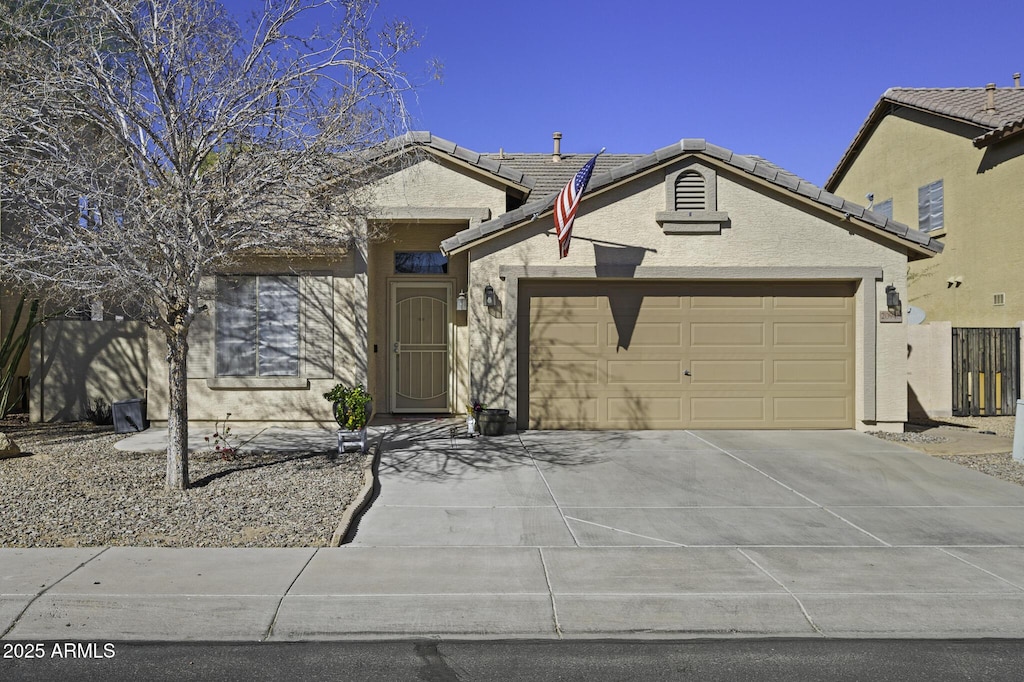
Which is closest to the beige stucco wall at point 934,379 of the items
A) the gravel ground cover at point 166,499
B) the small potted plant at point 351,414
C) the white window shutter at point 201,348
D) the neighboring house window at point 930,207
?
the neighboring house window at point 930,207

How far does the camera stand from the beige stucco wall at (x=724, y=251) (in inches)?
489

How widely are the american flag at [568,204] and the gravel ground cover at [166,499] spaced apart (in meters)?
4.16

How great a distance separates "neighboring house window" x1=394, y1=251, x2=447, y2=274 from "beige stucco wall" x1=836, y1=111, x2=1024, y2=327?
12.3 meters

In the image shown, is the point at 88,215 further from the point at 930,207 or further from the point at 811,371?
the point at 930,207

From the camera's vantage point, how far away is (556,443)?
11.6 metres

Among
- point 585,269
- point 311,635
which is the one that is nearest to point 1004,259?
point 585,269

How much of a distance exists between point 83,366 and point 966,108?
65.6ft

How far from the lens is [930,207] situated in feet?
64.8

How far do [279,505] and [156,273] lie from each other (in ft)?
8.62

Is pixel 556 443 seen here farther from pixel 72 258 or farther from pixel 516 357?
pixel 72 258

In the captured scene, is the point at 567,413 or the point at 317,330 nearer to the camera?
the point at 567,413

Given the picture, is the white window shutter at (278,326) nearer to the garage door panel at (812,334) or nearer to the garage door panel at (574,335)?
the garage door panel at (574,335)

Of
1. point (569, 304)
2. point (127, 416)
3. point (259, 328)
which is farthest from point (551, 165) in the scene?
point (127, 416)

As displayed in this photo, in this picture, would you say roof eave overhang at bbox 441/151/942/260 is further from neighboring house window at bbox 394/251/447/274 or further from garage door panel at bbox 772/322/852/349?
neighboring house window at bbox 394/251/447/274
